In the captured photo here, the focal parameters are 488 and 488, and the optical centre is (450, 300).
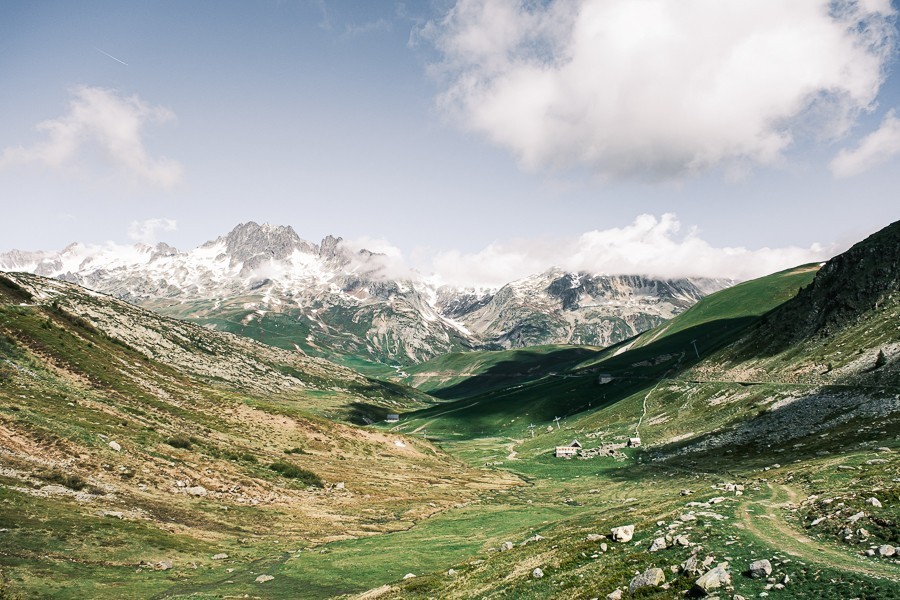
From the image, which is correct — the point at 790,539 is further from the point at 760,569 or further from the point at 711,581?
the point at 711,581

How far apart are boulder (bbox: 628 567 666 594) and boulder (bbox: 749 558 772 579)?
3.75 meters

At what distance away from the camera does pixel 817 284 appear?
465 feet

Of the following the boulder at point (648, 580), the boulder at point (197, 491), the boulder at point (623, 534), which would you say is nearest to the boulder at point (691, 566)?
the boulder at point (648, 580)

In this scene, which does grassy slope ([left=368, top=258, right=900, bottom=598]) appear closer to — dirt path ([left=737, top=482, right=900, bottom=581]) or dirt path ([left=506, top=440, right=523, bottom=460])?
dirt path ([left=737, top=482, right=900, bottom=581])

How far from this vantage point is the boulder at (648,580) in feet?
73.2

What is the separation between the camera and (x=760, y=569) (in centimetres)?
2116

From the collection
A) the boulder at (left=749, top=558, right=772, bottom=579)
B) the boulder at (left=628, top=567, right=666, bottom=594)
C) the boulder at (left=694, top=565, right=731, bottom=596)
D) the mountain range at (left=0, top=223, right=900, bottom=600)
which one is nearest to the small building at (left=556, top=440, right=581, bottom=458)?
the mountain range at (left=0, top=223, right=900, bottom=600)

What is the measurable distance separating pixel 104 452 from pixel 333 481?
114 feet

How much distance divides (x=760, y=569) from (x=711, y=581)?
260cm

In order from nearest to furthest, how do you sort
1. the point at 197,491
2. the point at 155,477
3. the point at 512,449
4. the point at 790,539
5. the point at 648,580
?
1. the point at 648,580
2. the point at 790,539
3. the point at 155,477
4. the point at 197,491
5. the point at 512,449

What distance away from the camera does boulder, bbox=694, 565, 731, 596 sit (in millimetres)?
20203

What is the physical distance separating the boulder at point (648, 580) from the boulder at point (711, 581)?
201 centimetres

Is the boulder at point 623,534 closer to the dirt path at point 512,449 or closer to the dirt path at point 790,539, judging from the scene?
the dirt path at point 790,539

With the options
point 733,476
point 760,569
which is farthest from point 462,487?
point 760,569
